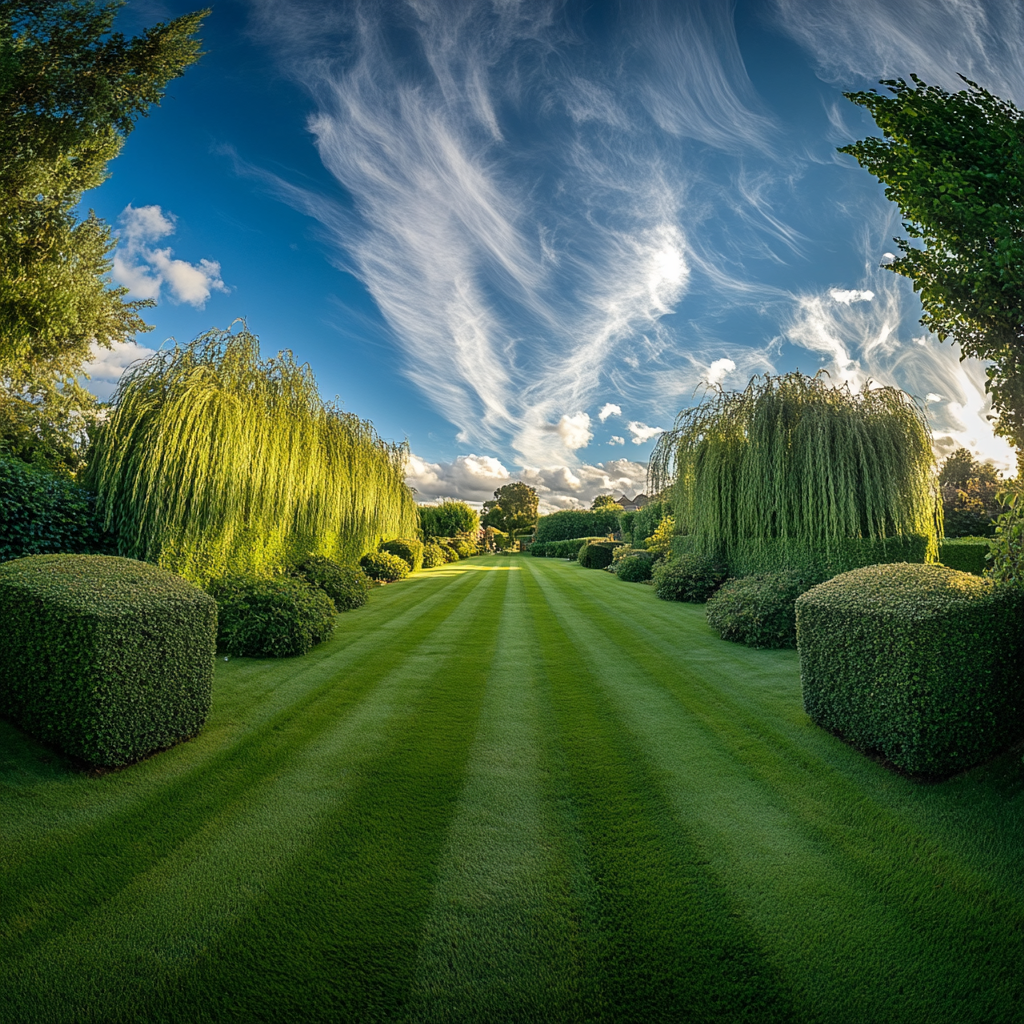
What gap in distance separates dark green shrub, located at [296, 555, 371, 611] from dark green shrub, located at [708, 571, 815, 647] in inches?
290

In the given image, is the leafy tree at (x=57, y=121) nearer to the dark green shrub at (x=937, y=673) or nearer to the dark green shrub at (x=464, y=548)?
the dark green shrub at (x=937, y=673)

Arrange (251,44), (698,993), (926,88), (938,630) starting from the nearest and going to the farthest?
1. (698,993)
2. (938,630)
3. (926,88)
4. (251,44)

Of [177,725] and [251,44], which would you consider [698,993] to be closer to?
[177,725]

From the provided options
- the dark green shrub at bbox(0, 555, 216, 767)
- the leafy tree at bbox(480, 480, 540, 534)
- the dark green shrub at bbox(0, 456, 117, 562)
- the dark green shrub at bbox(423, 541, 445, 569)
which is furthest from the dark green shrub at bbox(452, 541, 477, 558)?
the dark green shrub at bbox(0, 555, 216, 767)

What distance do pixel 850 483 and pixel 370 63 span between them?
33.4ft

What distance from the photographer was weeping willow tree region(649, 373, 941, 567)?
824 centimetres

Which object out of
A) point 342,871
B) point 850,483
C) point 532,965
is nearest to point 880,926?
point 532,965

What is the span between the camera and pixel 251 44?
6137 mm

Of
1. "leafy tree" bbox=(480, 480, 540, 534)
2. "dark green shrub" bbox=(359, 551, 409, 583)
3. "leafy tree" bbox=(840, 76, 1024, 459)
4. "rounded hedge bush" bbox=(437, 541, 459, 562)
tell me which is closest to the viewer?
"leafy tree" bbox=(840, 76, 1024, 459)

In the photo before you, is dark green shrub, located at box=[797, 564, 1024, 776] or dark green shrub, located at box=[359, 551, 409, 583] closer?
dark green shrub, located at box=[797, 564, 1024, 776]

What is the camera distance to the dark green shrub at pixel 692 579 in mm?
10938

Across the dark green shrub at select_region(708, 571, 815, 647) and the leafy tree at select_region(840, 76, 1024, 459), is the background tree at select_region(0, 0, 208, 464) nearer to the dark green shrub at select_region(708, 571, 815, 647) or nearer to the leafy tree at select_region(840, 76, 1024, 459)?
the leafy tree at select_region(840, 76, 1024, 459)

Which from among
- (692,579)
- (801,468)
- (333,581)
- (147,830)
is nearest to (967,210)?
(147,830)

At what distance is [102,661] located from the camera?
10.2ft
